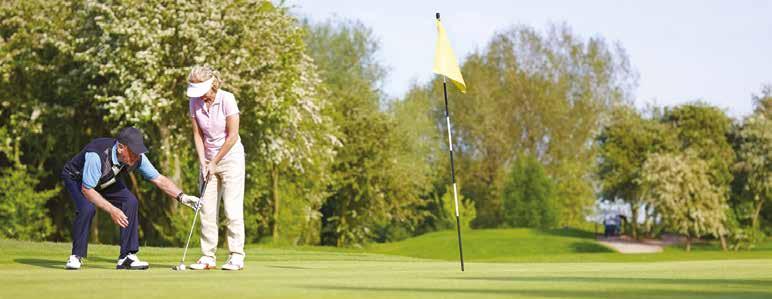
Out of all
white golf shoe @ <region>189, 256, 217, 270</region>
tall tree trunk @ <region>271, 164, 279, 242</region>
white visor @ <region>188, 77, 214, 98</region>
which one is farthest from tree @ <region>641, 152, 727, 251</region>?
white visor @ <region>188, 77, 214, 98</region>

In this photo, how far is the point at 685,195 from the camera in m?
46.7

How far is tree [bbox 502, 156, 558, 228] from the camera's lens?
63.4 metres

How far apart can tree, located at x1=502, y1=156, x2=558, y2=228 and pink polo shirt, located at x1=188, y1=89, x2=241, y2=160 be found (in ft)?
169

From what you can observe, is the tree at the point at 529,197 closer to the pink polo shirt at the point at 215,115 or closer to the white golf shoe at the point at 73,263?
the pink polo shirt at the point at 215,115

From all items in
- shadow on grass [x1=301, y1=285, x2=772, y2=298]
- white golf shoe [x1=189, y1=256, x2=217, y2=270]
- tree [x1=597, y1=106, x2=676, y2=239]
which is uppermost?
tree [x1=597, y1=106, x2=676, y2=239]

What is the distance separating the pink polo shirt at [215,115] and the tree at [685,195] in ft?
120

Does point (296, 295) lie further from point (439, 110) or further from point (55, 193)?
point (439, 110)

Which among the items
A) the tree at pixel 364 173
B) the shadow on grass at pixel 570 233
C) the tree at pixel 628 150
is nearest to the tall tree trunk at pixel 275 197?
the tree at pixel 364 173

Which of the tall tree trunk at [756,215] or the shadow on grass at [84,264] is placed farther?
the tall tree trunk at [756,215]

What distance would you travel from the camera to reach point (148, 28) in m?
33.4

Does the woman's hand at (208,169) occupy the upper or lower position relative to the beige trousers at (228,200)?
upper

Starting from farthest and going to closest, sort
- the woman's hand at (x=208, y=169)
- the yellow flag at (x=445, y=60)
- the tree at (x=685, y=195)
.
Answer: the tree at (x=685, y=195), the yellow flag at (x=445, y=60), the woman's hand at (x=208, y=169)

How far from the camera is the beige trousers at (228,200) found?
12742 millimetres

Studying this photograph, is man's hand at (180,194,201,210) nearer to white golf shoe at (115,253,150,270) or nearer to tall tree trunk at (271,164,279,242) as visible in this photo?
white golf shoe at (115,253,150,270)
